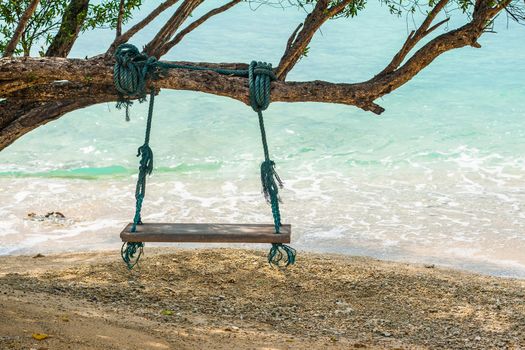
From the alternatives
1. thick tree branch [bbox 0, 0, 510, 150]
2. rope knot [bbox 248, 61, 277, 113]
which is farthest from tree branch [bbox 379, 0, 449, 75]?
rope knot [bbox 248, 61, 277, 113]

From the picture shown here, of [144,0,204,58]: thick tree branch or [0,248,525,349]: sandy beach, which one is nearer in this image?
[0,248,525,349]: sandy beach

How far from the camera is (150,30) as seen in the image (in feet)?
82.5

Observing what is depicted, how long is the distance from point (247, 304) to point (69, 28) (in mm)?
2508

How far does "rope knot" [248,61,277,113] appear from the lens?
496 centimetres

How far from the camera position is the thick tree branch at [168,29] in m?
6.39

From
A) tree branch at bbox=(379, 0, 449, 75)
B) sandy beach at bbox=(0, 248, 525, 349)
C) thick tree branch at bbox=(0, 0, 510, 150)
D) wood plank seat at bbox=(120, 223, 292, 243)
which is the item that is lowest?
sandy beach at bbox=(0, 248, 525, 349)

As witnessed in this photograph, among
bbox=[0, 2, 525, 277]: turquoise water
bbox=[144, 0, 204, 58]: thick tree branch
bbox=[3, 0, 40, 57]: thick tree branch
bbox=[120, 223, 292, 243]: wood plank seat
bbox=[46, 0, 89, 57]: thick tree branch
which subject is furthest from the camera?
bbox=[0, 2, 525, 277]: turquoise water

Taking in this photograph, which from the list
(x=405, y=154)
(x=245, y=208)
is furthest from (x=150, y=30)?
(x=245, y=208)

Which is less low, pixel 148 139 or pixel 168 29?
pixel 168 29

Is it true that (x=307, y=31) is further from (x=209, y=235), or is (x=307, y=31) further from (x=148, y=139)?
(x=209, y=235)

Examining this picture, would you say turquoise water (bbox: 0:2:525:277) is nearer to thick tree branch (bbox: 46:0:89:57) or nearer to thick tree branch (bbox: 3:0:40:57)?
thick tree branch (bbox: 46:0:89:57)

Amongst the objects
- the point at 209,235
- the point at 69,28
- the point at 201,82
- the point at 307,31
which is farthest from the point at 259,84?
the point at 69,28

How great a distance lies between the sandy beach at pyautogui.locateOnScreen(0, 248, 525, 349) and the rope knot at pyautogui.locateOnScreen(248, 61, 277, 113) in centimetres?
159

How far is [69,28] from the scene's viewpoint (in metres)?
6.58
